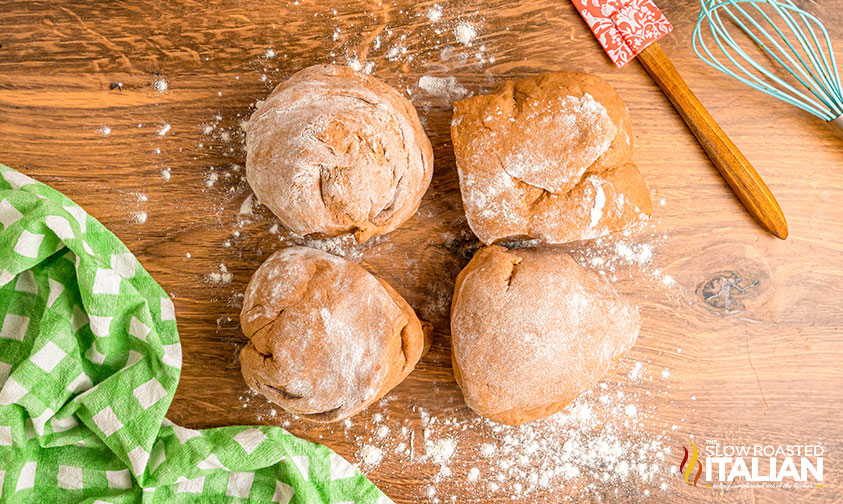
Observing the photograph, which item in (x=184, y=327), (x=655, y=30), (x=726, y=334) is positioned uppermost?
(x=655, y=30)

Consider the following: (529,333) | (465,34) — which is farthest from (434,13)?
(529,333)

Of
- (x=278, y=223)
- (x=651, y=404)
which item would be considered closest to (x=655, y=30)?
(x=651, y=404)

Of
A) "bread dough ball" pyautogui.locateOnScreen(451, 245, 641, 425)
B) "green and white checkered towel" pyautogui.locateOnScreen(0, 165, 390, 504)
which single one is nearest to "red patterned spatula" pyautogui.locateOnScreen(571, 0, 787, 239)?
"bread dough ball" pyautogui.locateOnScreen(451, 245, 641, 425)

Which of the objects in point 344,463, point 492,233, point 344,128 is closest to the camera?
point 344,128

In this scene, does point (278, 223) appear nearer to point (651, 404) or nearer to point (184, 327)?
point (184, 327)

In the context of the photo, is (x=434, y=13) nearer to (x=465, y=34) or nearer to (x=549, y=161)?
(x=465, y=34)

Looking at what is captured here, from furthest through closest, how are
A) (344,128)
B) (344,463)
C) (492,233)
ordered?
(344,463), (492,233), (344,128)
